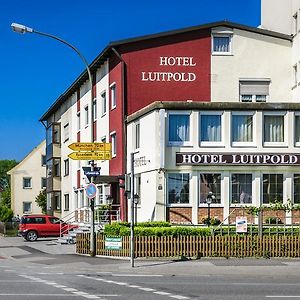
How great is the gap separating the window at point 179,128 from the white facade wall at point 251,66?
721 cm

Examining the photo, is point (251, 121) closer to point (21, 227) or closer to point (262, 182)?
point (262, 182)

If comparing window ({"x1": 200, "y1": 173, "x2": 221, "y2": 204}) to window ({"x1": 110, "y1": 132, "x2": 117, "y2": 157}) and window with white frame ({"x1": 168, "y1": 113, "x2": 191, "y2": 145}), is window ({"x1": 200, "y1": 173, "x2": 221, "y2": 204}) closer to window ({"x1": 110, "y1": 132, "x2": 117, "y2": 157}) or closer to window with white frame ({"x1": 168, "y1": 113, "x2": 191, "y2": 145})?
window with white frame ({"x1": 168, "y1": 113, "x2": 191, "y2": 145})

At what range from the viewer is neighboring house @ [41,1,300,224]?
30594mm

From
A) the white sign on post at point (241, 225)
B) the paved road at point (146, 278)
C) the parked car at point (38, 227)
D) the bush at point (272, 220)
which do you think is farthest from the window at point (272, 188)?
the parked car at point (38, 227)

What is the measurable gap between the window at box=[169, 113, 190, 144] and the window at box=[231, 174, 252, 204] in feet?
9.12

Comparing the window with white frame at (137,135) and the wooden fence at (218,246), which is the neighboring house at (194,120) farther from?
the wooden fence at (218,246)

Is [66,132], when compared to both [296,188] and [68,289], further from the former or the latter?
[68,289]

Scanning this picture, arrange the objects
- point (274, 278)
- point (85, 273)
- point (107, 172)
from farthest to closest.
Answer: point (107, 172) → point (85, 273) → point (274, 278)

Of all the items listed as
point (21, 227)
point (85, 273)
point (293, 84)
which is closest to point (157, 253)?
point (85, 273)

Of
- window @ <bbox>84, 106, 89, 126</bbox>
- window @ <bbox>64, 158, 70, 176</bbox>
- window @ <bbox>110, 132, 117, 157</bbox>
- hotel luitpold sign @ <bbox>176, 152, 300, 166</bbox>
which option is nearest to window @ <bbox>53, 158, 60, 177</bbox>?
window @ <bbox>64, 158, 70, 176</bbox>

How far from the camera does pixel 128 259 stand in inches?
977

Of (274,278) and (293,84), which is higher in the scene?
(293,84)

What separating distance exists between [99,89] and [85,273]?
24.0 metres

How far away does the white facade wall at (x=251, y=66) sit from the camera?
3800cm
